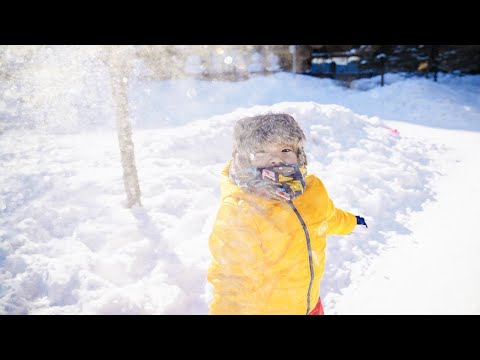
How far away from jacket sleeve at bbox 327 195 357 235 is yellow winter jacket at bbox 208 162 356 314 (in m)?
0.09

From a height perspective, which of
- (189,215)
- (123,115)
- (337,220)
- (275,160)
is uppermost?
(123,115)

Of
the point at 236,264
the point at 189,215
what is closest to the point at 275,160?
the point at 236,264

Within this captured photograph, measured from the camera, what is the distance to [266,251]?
1481 millimetres

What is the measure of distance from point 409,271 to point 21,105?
966 cm

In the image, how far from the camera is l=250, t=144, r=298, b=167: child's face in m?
1.61

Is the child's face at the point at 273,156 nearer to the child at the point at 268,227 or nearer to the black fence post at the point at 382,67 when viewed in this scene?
the child at the point at 268,227

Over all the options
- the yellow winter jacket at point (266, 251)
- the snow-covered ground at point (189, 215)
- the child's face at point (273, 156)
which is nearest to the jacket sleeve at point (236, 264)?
the yellow winter jacket at point (266, 251)

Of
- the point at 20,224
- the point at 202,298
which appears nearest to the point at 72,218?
the point at 20,224

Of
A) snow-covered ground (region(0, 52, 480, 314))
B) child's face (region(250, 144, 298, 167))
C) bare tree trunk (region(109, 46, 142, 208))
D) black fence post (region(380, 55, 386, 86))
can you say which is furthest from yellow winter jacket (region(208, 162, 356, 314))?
black fence post (region(380, 55, 386, 86))

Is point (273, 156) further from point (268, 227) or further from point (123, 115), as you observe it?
point (123, 115)

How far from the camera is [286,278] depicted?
1.52 meters

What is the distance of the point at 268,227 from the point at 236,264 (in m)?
0.26

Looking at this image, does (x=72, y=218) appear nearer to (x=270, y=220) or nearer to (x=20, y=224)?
(x=20, y=224)
